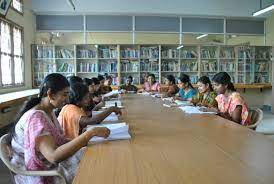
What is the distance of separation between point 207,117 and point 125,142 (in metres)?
1.22

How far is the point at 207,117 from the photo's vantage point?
2.65 metres

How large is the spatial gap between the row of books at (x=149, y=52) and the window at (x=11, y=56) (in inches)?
126

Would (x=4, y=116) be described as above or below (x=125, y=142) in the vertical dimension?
below

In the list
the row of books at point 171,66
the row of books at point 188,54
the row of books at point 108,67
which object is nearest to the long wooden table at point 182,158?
the row of books at point 108,67

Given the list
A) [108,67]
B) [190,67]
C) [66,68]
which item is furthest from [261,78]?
[66,68]

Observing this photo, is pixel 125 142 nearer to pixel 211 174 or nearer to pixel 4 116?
pixel 211 174

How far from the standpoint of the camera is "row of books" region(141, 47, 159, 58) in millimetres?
8367

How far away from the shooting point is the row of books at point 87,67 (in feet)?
26.9

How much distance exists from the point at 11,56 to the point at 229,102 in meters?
5.04

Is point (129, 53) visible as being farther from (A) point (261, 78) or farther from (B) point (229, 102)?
(B) point (229, 102)

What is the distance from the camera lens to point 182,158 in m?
1.32

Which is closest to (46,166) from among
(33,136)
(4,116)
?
(33,136)

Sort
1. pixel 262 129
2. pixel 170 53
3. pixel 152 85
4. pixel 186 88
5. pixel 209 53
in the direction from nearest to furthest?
pixel 186 88 < pixel 262 129 < pixel 152 85 < pixel 170 53 < pixel 209 53

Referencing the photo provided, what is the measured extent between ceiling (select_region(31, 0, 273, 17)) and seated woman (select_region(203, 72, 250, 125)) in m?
5.41
